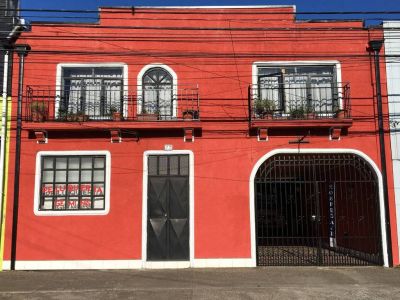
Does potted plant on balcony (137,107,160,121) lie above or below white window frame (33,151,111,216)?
above

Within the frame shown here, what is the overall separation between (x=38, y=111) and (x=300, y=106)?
6591mm

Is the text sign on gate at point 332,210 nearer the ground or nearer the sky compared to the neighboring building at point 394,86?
nearer the ground

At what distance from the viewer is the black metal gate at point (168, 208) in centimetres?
1155

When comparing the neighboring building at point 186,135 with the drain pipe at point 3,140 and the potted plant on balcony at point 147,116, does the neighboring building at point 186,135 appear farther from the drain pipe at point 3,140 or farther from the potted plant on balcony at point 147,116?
the drain pipe at point 3,140

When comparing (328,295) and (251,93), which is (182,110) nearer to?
(251,93)

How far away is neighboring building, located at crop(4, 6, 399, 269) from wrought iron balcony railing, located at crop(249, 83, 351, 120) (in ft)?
0.12

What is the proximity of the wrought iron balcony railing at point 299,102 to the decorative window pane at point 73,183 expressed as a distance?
420cm

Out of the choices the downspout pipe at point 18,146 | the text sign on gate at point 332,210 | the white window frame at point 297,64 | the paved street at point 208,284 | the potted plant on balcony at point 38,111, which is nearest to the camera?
the paved street at point 208,284

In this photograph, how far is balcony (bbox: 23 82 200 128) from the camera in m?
11.7

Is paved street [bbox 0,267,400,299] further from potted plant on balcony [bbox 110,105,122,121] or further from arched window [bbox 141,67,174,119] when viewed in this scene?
arched window [bbox 141,67,174,119]

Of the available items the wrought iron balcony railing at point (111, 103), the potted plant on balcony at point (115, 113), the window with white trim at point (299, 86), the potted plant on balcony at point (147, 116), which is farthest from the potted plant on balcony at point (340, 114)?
the potted plant on balcony at point (115, 113)

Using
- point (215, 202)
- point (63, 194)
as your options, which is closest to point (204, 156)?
point (215, 202)

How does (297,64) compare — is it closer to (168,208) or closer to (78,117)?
(168,208)

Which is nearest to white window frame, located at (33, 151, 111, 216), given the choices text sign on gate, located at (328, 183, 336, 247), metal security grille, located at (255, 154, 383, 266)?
metal security grille, located at (255, 154, 383, 266)
